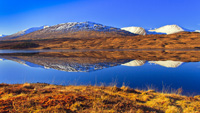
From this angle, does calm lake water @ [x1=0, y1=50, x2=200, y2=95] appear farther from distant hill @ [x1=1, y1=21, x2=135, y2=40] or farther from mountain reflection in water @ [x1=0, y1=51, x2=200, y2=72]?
distant hill @ [x1=1, y1=21, x2=135, y2=40]

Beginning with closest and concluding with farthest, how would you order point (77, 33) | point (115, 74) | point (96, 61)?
point (115, 74), point (96, 61), point (77, 33)

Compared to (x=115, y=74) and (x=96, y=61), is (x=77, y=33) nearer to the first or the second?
(x=96, y=61)

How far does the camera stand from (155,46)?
71.1 metres

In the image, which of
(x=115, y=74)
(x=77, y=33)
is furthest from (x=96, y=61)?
(x=77, y=33)

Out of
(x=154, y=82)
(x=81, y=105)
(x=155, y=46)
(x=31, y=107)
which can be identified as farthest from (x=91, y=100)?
(x=155, y=46)

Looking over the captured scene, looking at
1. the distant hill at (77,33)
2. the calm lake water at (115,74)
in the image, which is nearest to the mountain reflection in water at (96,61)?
the calm lake water at (115,74)

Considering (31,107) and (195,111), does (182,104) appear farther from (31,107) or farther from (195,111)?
(31,107)

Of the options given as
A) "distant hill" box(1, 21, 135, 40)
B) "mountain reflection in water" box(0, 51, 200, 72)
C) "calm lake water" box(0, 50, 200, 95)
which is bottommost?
"calm lake water" box(0, 50, 200, 95)

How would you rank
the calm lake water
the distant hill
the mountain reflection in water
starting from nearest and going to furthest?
the calm lake water
the mountain reflection in water
the distant hill

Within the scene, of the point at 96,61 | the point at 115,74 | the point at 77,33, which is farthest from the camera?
the point at 77,33

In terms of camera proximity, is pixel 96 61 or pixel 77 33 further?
pixel 77 33

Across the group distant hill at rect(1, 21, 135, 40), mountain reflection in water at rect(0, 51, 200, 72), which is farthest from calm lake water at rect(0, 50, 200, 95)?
distant hill at rect(1, 21, 135, 40)

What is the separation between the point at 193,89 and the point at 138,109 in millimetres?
7589

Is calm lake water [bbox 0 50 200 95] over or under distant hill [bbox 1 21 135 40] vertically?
under
